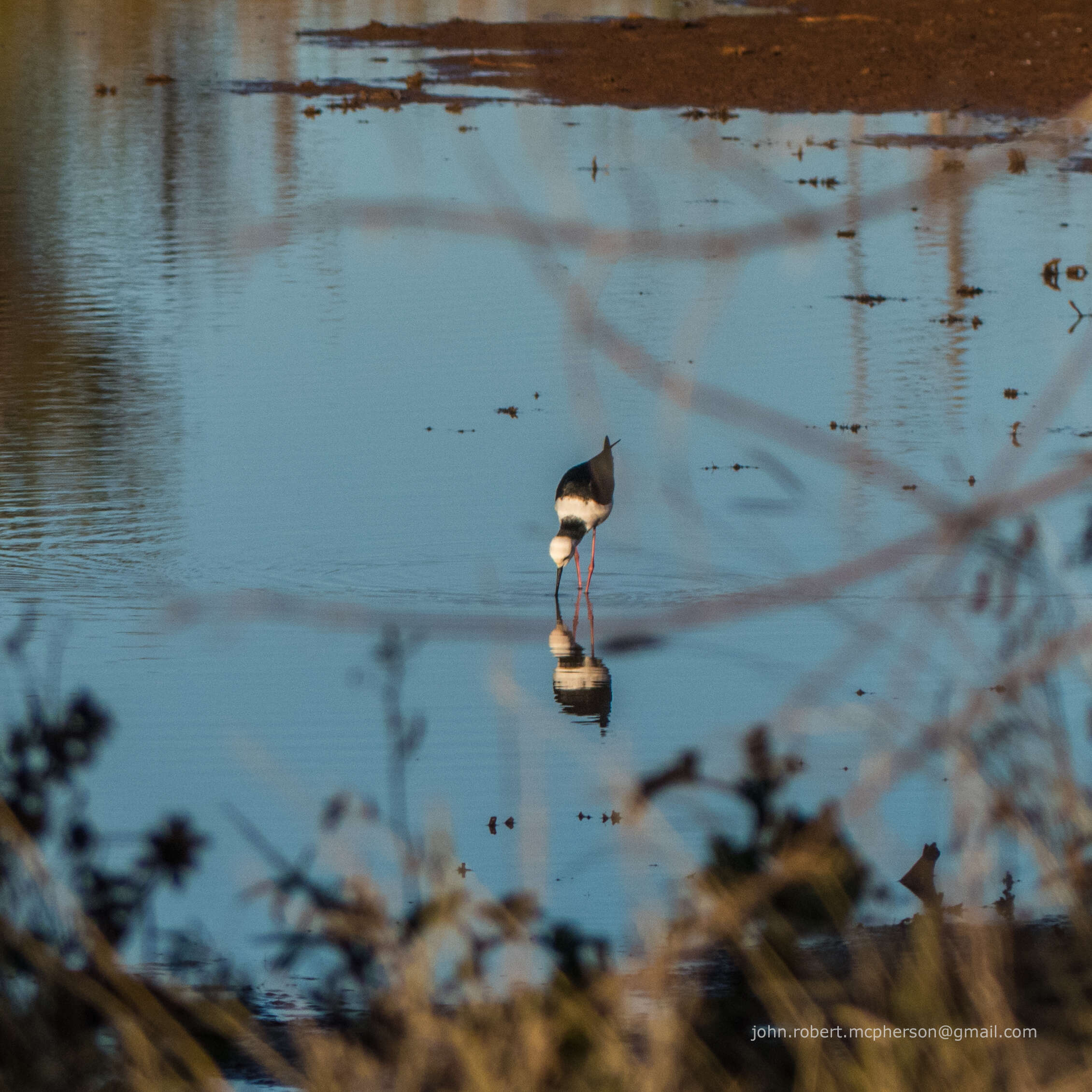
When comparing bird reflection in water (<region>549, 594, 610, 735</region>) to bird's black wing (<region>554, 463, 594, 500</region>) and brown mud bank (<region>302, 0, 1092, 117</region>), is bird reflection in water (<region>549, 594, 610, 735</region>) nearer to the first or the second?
bird's black wing (<region>554, 463, 594, 500</region>)

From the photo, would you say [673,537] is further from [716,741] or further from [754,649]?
[716,741]

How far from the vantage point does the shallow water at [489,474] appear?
18.8 ft

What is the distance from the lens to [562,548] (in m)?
8.10

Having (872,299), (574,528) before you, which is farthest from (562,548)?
(872,299)

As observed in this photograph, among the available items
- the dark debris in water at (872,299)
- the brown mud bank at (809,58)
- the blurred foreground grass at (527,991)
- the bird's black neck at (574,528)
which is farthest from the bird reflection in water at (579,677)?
the brown mud bank at (809,58)

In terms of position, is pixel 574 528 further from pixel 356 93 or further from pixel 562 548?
pixel 356 93

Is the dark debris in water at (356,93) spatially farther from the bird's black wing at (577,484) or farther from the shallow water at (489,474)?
the bird's black wing at (577,484)

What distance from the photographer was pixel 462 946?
14.6 ft

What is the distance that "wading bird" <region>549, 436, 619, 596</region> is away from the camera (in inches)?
321

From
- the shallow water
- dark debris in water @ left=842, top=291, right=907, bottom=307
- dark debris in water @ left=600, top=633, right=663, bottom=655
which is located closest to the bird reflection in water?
the shallow water

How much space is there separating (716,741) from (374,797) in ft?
4.14

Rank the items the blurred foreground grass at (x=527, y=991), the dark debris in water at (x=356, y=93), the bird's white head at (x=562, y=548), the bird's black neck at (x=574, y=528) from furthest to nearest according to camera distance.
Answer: the dark debris in water at (x=356, y=93)
the bird's black neck at (x=574, y=528)
the bird's white head at (x=562, y=548)
the blurred foreground grass at (x=527, y=991)

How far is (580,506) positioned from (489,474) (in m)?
1.30

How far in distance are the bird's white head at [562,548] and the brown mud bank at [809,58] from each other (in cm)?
1531
